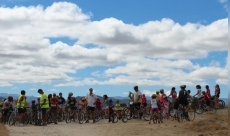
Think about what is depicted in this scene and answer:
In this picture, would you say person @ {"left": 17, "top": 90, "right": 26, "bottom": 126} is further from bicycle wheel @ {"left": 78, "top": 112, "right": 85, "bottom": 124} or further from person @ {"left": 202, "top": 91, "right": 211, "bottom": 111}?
person @ {"left": 202, "top": 91, "right": 211, "bottom": 111}

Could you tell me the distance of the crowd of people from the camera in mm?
22688

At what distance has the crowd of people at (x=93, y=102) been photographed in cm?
2269

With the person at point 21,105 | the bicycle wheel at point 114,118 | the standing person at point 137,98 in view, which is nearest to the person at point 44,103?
the person at point 21,105

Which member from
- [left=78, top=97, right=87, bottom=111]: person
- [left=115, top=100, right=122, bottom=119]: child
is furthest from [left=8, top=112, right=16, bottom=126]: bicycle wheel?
[left=115, top=100, right=122, bottom=119]: child

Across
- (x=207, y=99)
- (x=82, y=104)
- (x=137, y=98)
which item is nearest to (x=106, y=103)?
(x=82, y=104)

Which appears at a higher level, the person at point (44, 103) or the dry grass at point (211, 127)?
the person at point (44, 103)

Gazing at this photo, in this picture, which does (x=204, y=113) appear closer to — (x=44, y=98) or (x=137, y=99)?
(x=137, y=99)

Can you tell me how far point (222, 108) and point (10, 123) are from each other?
14.1m

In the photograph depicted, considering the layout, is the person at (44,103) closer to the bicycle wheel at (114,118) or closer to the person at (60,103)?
the person at (60,103)

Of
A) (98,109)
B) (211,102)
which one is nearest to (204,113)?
(211,102)

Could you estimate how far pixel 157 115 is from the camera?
22.5 metres

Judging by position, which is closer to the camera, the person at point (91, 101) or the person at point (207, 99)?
the person at point (91, 101)

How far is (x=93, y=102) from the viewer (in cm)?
2516

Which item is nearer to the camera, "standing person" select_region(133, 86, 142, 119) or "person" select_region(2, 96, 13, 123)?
"standing person" select_region(133, 86, 142, 119)
